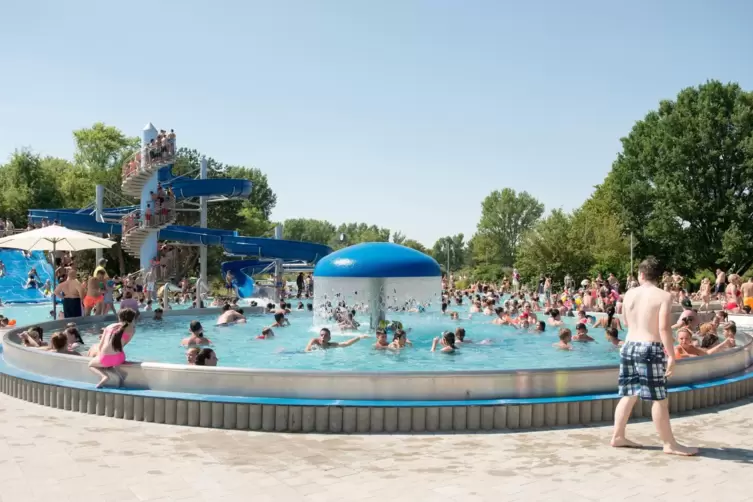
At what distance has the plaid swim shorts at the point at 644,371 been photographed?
210 inches

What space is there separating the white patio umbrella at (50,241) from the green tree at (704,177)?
31032 mm

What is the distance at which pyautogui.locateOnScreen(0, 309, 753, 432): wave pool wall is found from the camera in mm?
6277

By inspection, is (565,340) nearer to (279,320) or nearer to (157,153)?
(279,320)

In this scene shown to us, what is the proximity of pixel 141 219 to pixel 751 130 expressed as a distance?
1211 inches

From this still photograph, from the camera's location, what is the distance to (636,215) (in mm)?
41062

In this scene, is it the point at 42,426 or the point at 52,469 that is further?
the point at 42,426

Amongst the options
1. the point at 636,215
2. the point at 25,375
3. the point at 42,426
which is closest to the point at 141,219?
the point at 25,375

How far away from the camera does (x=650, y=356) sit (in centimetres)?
537

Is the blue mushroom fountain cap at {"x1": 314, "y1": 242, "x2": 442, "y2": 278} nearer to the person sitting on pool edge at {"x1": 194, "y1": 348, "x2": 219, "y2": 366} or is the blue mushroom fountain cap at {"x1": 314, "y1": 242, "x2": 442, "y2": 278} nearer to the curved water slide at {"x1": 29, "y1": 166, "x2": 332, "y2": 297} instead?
the person sitting on pool edge at {"x1": 194, "y1": 348, "x2": 219, "y2": 366}

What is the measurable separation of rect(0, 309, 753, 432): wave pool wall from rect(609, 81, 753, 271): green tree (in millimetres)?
31757

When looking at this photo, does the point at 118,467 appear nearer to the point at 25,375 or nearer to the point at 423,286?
the point at 25,375

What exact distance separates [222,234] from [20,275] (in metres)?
10.1

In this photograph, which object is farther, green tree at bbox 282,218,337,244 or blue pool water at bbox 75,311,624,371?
green tree at bbox 282,218,337,244

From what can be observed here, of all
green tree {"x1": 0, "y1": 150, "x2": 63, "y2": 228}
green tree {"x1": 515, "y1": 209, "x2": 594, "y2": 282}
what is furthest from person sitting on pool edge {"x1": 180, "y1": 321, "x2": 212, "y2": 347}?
green tree {"x1": 0, "y1": 150, "x2": 63, "y2": 228}
